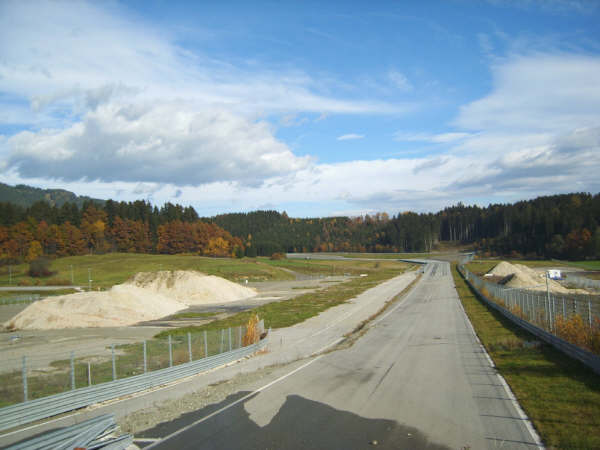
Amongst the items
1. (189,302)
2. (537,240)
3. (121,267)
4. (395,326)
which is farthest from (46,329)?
(537,240)

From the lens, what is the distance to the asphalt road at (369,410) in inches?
388

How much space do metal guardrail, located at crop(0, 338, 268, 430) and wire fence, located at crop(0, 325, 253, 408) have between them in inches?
12.7

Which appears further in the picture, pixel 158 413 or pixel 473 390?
pixel 473 390

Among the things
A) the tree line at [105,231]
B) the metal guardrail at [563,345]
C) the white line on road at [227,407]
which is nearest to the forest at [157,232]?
the tree line at [105,231]

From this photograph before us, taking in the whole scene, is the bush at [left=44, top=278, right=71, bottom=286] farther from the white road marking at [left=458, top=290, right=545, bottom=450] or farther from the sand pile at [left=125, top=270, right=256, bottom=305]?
the white road marking at [left=458, top=290, right=545, bottom=450]

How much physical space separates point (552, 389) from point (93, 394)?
14419mm

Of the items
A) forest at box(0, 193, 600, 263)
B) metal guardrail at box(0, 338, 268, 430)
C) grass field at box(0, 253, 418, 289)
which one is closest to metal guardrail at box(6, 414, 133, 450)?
metal guardrail at box(0, 338, 268, 430)

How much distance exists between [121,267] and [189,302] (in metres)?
56.7

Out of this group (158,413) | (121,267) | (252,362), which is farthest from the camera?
(121,267)

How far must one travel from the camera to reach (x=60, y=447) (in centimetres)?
895

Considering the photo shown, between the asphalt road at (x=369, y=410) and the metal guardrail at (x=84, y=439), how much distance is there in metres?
0.86

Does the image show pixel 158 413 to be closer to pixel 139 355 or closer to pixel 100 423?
pixel 100 423

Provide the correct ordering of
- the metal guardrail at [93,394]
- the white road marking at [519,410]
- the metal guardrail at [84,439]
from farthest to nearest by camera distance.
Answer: the metal guardrail at [93,394]
the white road marking at [519,410]
the metal guardrail at [84,439]

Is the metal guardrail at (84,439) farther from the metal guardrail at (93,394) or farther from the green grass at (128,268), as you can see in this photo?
the green grass at (128,268)
